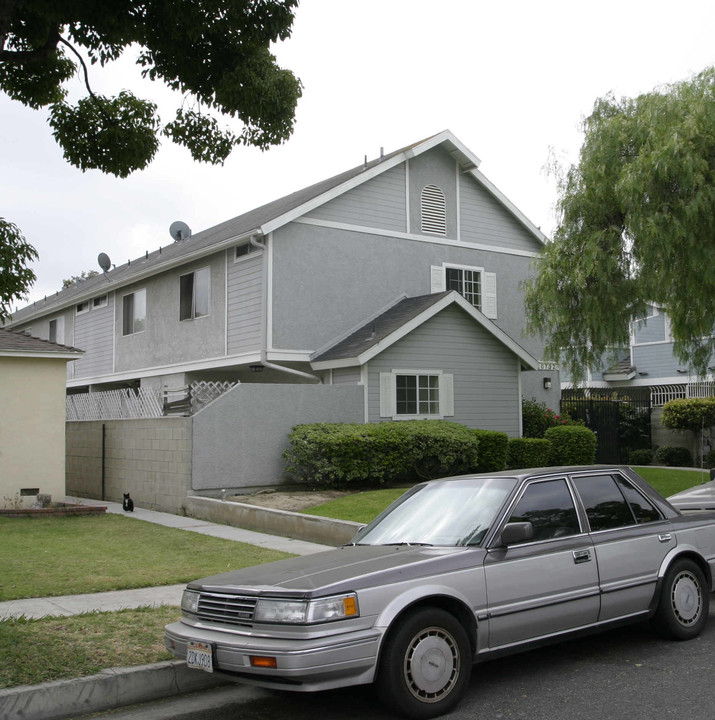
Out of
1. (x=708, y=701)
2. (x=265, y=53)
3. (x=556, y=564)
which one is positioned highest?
(x=265, y=53)

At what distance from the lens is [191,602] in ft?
19.1

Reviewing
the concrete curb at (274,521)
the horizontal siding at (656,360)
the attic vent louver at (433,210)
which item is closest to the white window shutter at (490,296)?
the attic vent louver at (433,210)

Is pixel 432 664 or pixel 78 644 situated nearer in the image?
pixel 432 664

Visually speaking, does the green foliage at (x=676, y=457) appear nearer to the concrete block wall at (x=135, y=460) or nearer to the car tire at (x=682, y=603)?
the concrete block wall at (x=135, y=460)

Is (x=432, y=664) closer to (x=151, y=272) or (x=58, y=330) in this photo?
(x=151, y=272)

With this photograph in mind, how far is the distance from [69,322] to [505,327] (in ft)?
48.0

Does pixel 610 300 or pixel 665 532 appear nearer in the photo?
pixel 665 532

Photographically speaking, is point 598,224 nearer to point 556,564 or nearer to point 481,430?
point 481,430

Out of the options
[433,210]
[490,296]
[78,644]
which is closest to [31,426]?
[78,644]

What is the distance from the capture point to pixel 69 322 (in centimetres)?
2839

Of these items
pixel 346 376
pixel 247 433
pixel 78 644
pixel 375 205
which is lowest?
pixel 78 644

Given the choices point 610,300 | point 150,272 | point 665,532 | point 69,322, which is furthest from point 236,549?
point 69,322

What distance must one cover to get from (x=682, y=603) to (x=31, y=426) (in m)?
13.3

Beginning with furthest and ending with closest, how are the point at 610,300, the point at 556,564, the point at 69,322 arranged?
the point at 69,322, the point at 610,300, the point at 556,564
